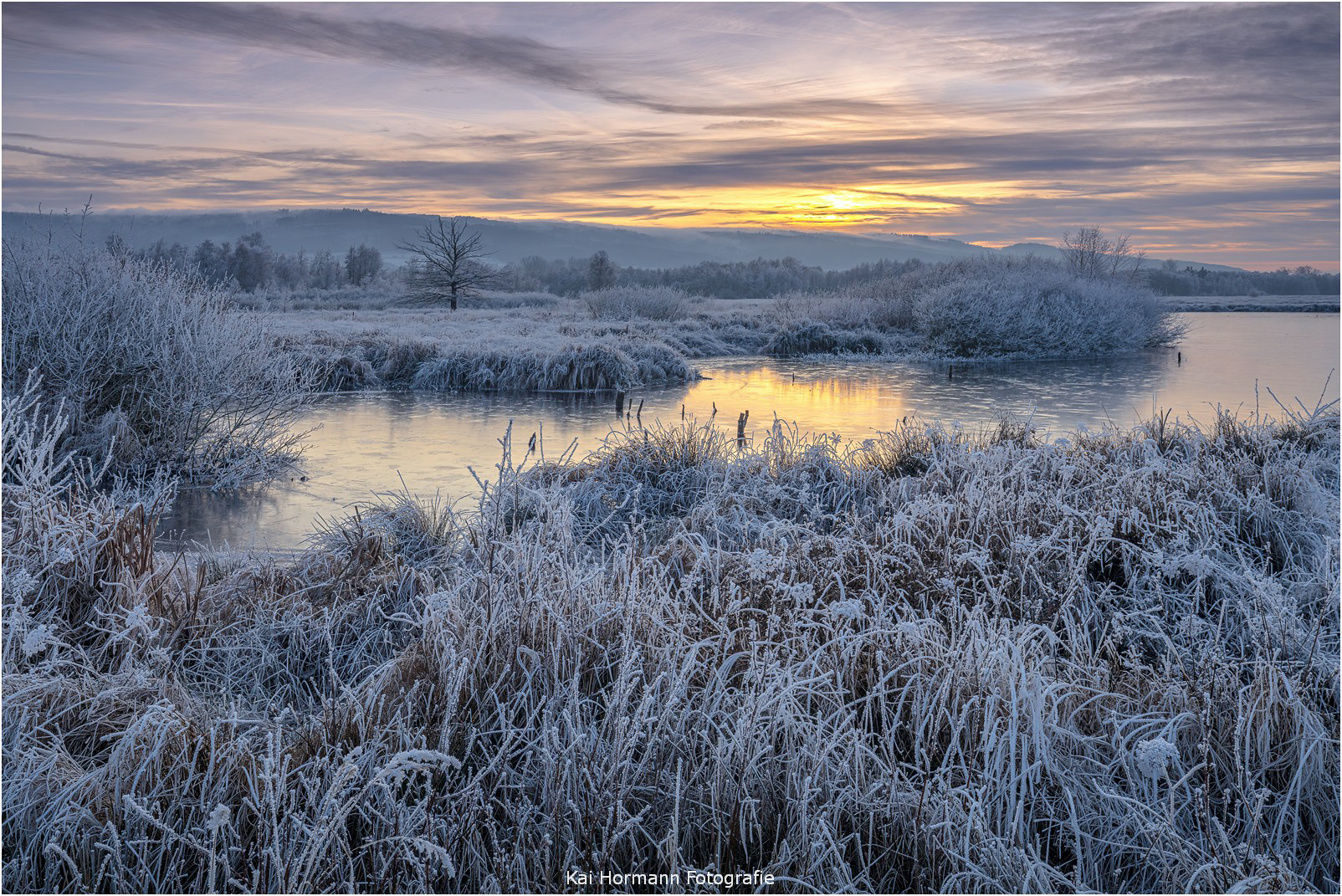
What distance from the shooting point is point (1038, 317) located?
28516 millimetres

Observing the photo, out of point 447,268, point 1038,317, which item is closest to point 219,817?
point 1038,317

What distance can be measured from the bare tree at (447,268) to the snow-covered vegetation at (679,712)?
120 ft

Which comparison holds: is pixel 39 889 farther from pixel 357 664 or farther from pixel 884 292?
pixel 884 292

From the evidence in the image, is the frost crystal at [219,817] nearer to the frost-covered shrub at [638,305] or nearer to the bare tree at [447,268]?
the frost-covered shrub at [638,305]

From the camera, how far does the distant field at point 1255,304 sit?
5165 cm

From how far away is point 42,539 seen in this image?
4523 mm

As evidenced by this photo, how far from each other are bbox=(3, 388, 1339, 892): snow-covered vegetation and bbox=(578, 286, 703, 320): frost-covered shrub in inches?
1114

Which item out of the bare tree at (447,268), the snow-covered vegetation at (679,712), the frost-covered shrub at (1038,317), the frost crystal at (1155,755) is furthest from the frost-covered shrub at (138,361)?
the bare tree at (447,268)

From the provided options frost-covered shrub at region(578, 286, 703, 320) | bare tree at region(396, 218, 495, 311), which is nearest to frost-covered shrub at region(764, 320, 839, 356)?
frost-covered shrub at region(578, 286, 703, 320)

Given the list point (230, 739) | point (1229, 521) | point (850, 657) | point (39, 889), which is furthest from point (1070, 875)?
point (1229, 521)

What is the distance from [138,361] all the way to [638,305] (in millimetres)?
25846

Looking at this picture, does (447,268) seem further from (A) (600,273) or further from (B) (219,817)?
(B) (219,817)

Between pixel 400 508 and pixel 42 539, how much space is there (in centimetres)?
246

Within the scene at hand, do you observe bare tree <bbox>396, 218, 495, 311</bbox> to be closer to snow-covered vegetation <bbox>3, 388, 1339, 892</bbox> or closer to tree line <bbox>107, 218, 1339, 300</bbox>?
tree line <bbox>107, 218, 1339, 300</bbox>
